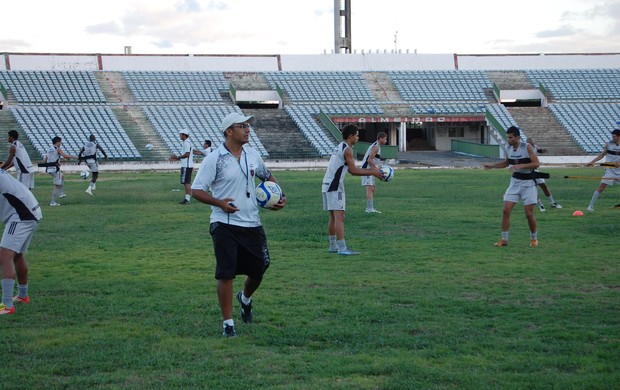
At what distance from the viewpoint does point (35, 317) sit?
8.57 m

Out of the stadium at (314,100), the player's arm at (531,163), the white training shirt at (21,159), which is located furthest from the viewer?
the stadium at (314,100)

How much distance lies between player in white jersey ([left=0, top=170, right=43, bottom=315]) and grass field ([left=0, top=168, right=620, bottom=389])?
12.0 inches

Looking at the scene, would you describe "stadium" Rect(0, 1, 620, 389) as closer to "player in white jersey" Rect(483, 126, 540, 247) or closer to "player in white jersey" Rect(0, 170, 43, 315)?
"player in white jersey" Rect(0, 170, 43, 315)

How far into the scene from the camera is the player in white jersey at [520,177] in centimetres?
1341

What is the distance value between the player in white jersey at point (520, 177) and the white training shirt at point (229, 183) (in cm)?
676

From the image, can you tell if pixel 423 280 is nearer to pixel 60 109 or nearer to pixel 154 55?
pixel 60 109

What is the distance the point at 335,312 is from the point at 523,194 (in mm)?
6128

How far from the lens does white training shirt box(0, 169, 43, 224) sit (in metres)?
8.83

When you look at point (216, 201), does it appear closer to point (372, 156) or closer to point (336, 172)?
point (336, 172)

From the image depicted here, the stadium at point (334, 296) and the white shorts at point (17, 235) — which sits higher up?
the white shorts at point (17, 235)

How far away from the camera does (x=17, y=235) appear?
8.88m

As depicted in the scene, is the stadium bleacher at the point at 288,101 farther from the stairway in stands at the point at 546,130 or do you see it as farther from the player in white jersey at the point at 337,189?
the player in white jersey at the point at 337,189

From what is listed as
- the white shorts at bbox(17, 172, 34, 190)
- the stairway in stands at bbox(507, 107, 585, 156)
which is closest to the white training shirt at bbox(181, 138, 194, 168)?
the white shorts at bbox(17, 172, 34, 190)

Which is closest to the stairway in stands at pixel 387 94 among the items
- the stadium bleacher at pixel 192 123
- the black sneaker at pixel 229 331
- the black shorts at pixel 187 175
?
the stadium bleacher at pixel 192 123
